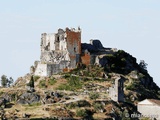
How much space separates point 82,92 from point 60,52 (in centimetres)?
1563

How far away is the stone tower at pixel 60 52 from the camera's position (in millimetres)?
144750

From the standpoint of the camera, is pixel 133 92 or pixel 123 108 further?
pixel 133 92

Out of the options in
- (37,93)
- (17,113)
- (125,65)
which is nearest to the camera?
(17,113)

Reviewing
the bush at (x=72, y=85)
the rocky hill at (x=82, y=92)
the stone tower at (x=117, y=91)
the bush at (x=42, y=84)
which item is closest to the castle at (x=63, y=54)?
the rocky hill at (x=82, y=92)

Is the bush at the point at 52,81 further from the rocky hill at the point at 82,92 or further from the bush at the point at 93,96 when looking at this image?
the bush at the point at 93,96

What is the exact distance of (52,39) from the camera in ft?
493

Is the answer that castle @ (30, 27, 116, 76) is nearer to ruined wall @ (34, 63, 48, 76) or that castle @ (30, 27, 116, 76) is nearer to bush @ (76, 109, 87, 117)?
ruined wall @ (34, 63, 48, 76)

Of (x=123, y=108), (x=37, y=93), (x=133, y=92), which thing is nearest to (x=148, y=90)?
(x=133, y=92)

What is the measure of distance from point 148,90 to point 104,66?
1120 centimetres

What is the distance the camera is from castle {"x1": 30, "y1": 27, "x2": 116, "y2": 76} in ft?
475

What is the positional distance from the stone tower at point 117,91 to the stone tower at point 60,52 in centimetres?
1506

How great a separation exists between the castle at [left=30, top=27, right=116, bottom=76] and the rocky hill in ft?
5.34

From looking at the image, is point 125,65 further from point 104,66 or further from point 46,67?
point 46,67

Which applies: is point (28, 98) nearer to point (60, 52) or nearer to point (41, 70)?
point (41, 70)
